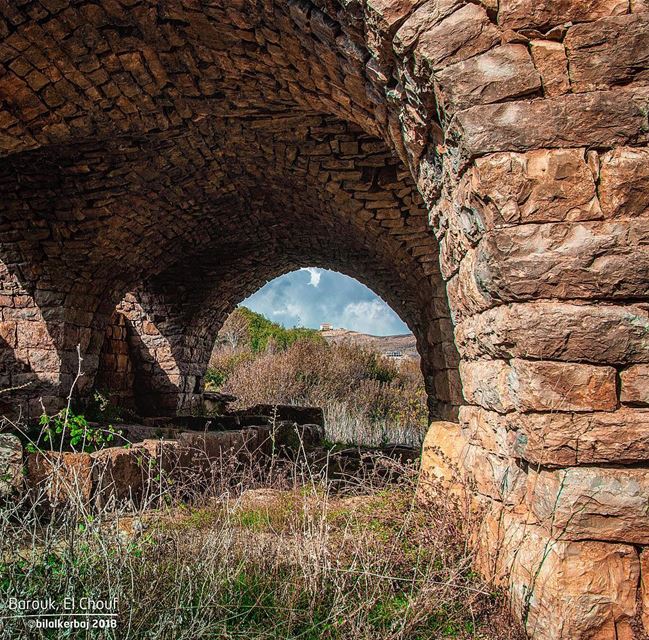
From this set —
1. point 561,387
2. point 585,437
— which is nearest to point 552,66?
point 561,387

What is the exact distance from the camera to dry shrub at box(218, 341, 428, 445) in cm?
1086

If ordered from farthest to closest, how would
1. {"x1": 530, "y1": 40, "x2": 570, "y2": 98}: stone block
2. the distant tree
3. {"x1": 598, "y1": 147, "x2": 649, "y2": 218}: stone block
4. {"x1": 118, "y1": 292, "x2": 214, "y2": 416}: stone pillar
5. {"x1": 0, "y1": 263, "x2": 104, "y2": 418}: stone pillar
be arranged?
the distant tree → {"x1": 118, "y1": 292, "x2": 214, "y2": 416}: stone pillar → {"x1": 0, "y1": 263, "x2": 104, "y2": 418}: stone pillar → {"x1": 530, "y1": 40, "x2": 570, "y2": 98}: stone block → {"x1": 598, "y1": 147, "x2": 649, "y2": 218}: stone block

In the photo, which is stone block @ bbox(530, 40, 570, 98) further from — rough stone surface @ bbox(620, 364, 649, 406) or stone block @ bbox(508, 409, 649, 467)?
stone block @ bbox(508, 409, 649, 467)

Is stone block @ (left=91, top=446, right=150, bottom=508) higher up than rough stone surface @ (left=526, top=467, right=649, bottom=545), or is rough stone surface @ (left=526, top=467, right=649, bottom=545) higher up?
rough stone surface @ (left=526, top=467, right=649, bottom=545)

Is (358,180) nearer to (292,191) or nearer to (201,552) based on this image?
(292,191)

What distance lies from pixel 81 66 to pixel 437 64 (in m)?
2.77

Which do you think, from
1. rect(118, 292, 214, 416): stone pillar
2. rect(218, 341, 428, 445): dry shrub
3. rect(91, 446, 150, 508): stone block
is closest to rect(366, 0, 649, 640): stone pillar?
rect(91, 446, 150, 508): stone block

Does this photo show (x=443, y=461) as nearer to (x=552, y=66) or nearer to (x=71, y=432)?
(x=552, y=66)

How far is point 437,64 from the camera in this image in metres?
2.18

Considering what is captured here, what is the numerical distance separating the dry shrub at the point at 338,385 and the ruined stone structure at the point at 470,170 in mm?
4930

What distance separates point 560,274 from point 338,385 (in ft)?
36.7

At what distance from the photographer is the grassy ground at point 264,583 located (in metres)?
2.01

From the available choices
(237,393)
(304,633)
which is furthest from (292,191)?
(237,393)

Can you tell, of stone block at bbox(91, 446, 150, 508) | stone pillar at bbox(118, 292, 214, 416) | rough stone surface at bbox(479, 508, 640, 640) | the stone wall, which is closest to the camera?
rough stone surface at bbox(479, 508, 640, 640)
